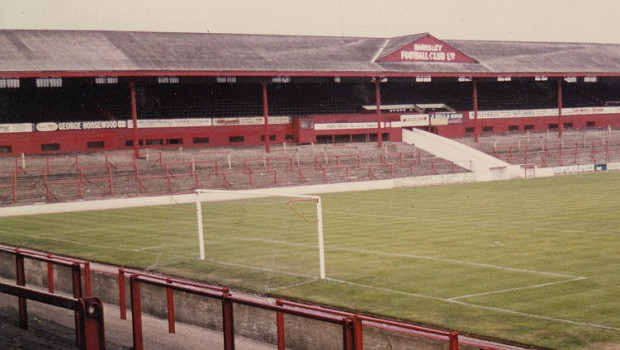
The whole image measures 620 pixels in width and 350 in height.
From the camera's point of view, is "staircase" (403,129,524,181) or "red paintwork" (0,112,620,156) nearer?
"red paintwork" (0,112,620,156)

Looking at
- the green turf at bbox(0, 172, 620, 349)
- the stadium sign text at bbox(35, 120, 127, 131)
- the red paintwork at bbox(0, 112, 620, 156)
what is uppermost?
the stadium sign text at bbox(35, 120, 127, 131)

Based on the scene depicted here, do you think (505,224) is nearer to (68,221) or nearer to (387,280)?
(387,280)

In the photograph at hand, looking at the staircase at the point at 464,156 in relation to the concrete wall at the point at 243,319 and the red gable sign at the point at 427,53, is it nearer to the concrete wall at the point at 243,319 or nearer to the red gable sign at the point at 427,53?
the red gable sign at the point at 427,53

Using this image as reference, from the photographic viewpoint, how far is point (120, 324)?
15609 millimetres

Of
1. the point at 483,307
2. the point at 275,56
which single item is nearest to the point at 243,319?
the point at 483,307

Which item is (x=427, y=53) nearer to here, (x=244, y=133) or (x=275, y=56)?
(x=275, y=56)

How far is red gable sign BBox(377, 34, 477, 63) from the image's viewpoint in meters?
66.6

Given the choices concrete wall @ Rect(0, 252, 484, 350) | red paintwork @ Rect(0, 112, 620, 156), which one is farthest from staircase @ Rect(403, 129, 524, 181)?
concrete wall @ Rect(0, 252, 484, 350)

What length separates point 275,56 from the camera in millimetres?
62469

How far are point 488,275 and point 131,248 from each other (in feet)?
40.5

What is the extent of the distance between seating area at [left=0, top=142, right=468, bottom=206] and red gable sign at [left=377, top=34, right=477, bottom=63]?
308 inches

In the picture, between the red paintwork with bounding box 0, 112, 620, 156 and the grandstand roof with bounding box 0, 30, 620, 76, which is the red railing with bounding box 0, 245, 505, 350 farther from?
the red paintwork with bounding box 0, 112, 620, 156

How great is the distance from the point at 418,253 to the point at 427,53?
4746 centimetres

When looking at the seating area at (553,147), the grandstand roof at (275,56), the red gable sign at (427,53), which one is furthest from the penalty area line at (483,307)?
the red gable sign at (427,53)
